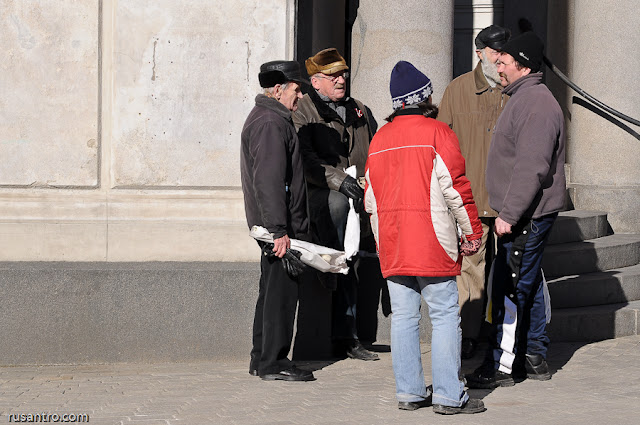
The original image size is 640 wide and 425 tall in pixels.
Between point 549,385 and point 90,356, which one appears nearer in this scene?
point 549,385

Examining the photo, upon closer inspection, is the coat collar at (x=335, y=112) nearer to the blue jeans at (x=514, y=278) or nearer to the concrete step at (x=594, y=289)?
the blue jeans at (x=514, y=278)

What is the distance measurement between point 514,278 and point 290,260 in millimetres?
1313

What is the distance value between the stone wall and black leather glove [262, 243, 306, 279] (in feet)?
2.98

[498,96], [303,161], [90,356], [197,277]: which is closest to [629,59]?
[498,96]

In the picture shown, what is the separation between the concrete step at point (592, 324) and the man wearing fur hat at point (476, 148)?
0.75 m

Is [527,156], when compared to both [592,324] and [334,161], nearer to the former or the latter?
[334,161]

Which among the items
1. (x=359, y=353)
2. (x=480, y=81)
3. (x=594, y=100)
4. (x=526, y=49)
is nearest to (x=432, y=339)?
(x=359, y=353)

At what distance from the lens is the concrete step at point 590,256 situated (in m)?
8.30

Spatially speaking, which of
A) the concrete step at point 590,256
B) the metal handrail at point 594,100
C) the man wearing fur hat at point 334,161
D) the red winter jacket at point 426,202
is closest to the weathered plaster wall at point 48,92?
the man wearing fur hat at point 334,161

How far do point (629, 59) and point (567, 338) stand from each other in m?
3.42

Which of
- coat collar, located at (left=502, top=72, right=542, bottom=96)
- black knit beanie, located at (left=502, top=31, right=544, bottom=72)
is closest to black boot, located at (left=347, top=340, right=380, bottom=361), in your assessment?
coat collar, located at (left=502, top=72, right=542, bottom=96)

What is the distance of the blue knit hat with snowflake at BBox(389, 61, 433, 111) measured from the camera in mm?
5504

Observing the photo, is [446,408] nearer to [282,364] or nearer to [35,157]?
[282,364]

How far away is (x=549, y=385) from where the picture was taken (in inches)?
241
